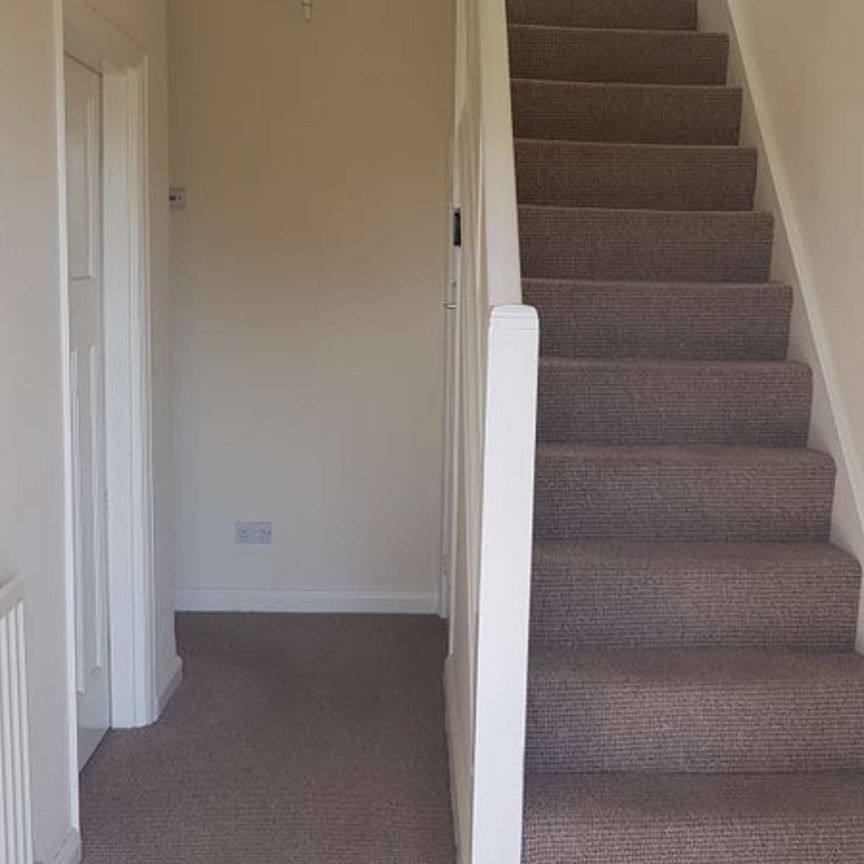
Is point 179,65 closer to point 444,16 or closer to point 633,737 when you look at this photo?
point 444,16

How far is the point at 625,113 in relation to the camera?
345 centimetres

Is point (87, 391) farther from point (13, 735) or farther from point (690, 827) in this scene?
point (690, 827)

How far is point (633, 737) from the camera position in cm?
226

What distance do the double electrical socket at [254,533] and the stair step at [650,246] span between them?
1.81 meters

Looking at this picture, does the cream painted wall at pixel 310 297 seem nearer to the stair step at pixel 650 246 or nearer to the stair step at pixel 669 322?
the stair step at pixel 650 246

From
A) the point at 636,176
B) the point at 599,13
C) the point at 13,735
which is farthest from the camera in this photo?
the point at 599,13

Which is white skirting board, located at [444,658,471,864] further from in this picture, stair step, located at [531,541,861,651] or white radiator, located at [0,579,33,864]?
white radiator, located at [0,579,33,864]

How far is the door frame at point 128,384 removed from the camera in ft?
10.1

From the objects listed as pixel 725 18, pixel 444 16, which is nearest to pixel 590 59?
pixel 725 18

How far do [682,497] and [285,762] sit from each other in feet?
4.55

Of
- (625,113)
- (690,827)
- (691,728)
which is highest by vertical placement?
(625,113)

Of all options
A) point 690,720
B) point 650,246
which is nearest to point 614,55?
point 650,246

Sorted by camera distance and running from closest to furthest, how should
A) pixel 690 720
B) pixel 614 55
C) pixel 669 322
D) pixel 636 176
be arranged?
pixel 690 720, pixel 669 322, pixel 636 176, pixel 614 55

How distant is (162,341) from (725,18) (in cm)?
220
